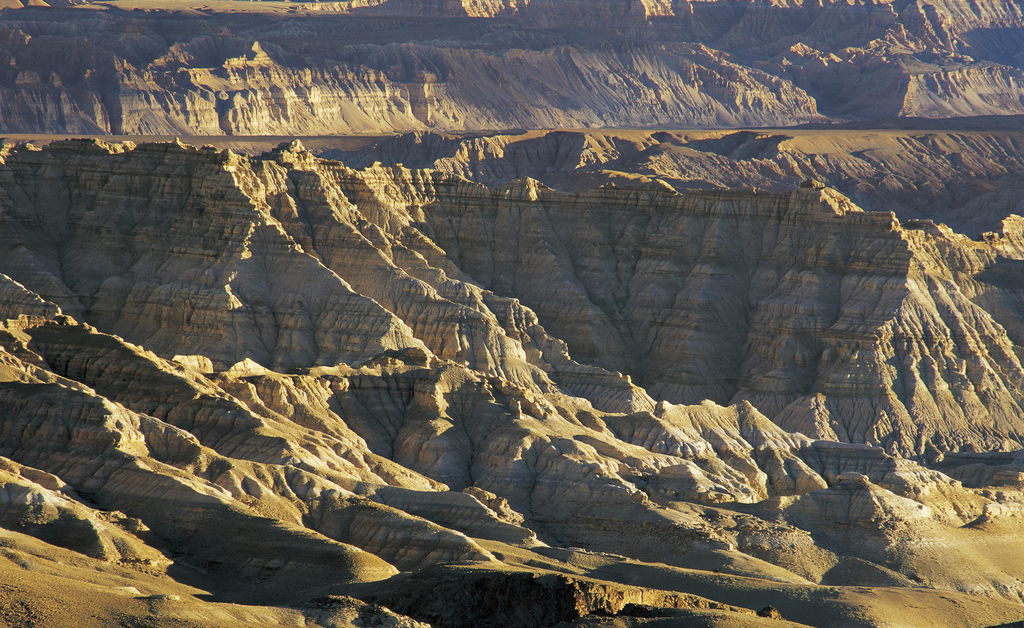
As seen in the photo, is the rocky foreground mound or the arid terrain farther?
the rocky foreground mound

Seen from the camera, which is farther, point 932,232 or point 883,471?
point 932,232

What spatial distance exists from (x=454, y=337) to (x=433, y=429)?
18.7 m

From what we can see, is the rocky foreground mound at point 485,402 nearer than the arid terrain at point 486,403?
No

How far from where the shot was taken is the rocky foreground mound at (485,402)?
73375 millimetres

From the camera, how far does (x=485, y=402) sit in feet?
345

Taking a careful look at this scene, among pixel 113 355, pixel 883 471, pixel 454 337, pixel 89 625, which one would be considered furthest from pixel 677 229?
pixel 89 625

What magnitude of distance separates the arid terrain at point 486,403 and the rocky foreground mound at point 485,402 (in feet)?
0.74

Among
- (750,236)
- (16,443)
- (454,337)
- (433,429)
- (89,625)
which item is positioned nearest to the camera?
(89,625)

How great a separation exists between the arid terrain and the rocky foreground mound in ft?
0.74

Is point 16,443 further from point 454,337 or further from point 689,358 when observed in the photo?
point 689,358

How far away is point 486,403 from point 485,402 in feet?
0.49

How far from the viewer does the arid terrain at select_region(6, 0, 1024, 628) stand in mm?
72875

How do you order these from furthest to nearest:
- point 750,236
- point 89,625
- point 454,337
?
point 750,236
point 454,337
point 89,625

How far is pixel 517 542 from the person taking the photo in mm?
84188
